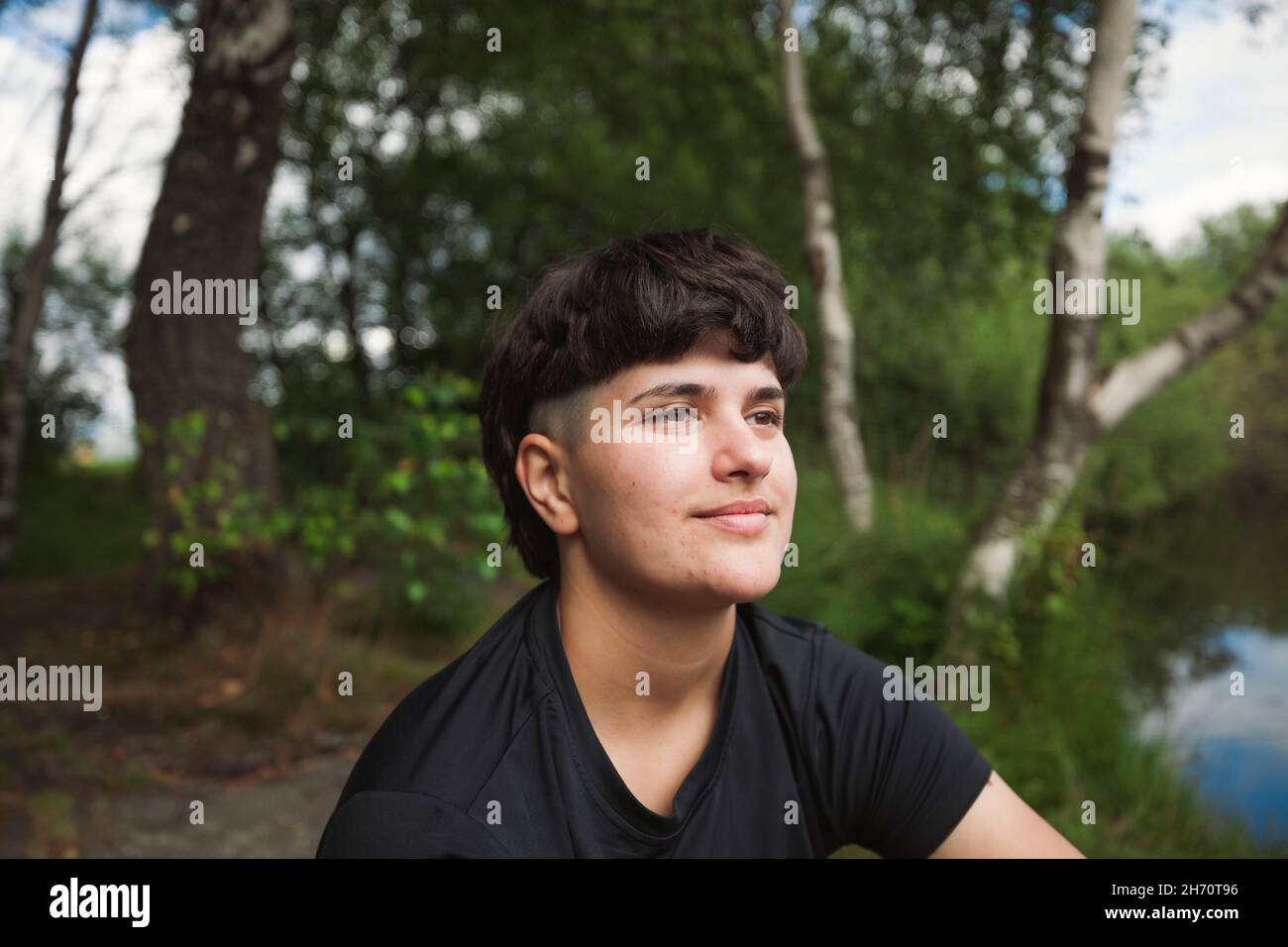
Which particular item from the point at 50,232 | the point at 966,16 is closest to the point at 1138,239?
the point at 966,16

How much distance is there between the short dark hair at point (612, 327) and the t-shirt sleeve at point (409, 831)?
0.74 metres

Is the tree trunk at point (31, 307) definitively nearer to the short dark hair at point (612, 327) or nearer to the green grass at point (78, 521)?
the green grass at point (78, 521)

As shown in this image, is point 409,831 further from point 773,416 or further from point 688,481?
point 773,416

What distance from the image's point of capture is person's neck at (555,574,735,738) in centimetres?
186

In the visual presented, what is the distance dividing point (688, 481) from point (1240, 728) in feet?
25.0

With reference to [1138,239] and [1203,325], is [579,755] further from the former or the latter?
[1138,239]

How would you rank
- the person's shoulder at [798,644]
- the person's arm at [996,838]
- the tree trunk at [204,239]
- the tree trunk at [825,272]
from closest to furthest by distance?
1. the person's arm at [996,838]
2. the person's shoulder at [798,644]
3. the tree trunk at [204,239]
4. the tree trunk at [825,272]

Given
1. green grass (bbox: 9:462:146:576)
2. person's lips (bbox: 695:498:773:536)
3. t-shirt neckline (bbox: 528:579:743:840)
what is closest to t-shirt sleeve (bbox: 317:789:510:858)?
t-shirt neckline (bbox: 528:579:743:840)

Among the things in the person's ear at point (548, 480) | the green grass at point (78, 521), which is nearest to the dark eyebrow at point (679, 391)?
the person's ear at point (548, 480)

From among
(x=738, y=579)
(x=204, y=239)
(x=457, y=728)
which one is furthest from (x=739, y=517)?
(x=204, y=239)

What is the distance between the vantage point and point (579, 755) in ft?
5.55

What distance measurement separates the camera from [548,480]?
1973 millimetres

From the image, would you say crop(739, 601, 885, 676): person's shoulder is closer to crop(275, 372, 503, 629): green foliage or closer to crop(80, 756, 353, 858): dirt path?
crop(80, 756, 353, 858): dirt path

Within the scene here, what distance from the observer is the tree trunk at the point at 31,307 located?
337 inches
